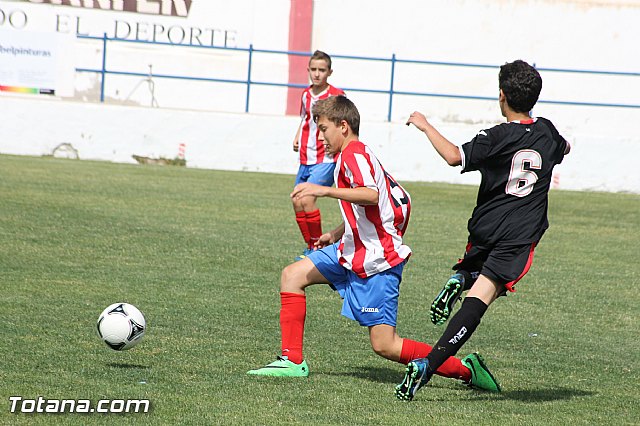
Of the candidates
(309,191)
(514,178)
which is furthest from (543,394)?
(309,191)

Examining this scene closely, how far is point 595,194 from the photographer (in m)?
17.1

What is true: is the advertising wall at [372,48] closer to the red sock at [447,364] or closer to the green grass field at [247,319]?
the green grass field at [247,319]

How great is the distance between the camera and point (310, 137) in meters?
10.2

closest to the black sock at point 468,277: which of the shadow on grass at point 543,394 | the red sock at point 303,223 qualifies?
the shadow on grass at point 543,394

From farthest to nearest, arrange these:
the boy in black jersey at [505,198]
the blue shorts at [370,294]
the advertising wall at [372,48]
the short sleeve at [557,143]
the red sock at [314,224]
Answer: the advertising wall at [372,48] → the red sock at [314,224] → the blue shorts at [370,294] → the short sleeve at [557,143] → the boy in black jersey at [505,198]

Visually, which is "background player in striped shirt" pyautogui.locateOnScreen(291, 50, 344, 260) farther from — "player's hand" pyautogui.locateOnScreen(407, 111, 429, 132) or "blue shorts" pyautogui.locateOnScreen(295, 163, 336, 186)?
"player's hand" pyautogui.locateOnScreen(407, 111, 429, 132)

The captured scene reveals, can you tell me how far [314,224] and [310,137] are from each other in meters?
1.18

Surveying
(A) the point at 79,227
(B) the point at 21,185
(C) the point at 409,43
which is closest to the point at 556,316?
(A) the point at 79,227

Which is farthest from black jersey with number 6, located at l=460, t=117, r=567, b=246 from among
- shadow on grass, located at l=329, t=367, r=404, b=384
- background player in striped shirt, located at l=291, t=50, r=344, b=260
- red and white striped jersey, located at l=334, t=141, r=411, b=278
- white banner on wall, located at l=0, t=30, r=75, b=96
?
white banner on wall, located at l=0, t=30, r=75, b=96

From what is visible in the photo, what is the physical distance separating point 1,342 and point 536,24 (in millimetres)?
20567

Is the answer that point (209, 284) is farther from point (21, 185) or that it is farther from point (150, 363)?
point (21, 185)

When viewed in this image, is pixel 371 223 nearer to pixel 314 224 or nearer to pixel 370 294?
pixel 370 294

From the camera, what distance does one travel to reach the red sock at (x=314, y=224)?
9.31 metres

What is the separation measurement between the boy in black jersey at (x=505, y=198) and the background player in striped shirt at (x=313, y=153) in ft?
13.8
